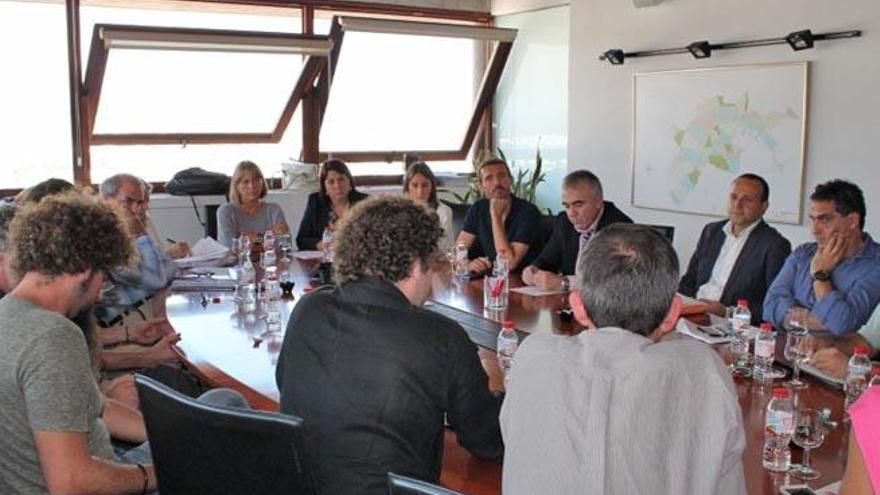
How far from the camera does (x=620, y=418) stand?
4.47 ft

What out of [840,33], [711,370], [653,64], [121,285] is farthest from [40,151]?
[711,370]

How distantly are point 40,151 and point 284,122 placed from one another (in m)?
1.80

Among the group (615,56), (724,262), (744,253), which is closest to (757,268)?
(744,253)

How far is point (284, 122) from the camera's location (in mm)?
6926

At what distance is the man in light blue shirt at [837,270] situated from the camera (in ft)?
9.87

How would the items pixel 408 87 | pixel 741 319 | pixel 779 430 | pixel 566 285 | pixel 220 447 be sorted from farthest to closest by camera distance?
pixel 408 87, pixel 566 285, pixel 741 319, pixel 779 430, pixel 220 447

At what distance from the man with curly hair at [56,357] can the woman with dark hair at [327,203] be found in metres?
3.24

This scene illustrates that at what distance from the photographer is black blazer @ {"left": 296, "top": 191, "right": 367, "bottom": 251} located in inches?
212

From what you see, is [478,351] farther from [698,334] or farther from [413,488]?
[413,488]

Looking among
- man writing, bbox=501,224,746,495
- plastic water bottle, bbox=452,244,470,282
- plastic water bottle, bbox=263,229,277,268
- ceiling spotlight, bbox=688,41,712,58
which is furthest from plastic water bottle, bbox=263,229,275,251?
man writing, bbox=501,224,746,495

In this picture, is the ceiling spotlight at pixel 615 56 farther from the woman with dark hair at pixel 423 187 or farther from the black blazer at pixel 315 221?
the black blazer at pixel 315 221

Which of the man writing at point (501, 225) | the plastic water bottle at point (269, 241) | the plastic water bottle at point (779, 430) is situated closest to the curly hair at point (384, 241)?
the plastic water bottle at point (779, 430)

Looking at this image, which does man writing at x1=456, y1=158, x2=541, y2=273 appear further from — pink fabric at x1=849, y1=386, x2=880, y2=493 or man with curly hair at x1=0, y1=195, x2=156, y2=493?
pink fabric at x1=849, y1=386, x2=880, y2=493

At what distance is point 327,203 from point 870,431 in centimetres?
440
